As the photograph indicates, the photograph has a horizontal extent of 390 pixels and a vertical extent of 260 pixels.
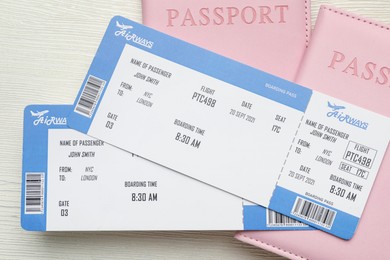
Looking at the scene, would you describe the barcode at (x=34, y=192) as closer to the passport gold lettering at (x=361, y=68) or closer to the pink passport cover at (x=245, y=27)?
the pink passport cover at (x=245, y=27)

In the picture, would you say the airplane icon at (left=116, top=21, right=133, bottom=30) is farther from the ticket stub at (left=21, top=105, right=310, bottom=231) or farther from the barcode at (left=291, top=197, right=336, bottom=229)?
the barcode at (left=291, top=197, right=336, bottom=229)

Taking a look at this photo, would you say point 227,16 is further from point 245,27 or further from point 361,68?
point 361,68

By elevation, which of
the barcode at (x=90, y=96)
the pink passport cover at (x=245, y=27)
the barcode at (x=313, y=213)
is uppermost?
the pink passport cover at (x=245, y=27)

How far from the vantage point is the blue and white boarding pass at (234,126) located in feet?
1.77

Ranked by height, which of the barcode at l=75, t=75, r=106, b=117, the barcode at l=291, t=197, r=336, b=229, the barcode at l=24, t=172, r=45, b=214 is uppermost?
the barcode at l=75, t=75, r=106, b=117

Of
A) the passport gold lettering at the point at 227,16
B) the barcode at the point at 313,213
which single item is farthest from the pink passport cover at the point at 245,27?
the barcode at the point at 313,213

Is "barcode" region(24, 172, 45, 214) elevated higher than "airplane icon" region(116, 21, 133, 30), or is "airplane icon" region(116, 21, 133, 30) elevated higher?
"airplane icon" region(116, 21, 133, 30)

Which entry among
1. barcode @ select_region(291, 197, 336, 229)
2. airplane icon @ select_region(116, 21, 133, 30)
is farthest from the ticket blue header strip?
barcode @ select_region(291, 197, 336, 229)

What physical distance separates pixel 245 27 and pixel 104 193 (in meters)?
0.26

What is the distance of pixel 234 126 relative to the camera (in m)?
0.55

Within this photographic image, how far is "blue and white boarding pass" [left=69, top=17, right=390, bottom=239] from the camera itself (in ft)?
1.77

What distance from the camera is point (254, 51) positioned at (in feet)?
1.88

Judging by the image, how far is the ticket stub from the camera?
0.55m

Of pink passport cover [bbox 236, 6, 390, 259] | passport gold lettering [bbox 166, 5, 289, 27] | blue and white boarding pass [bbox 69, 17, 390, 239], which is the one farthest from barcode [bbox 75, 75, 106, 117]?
pink passport cover [bbox 236, 6, 390, 259]
